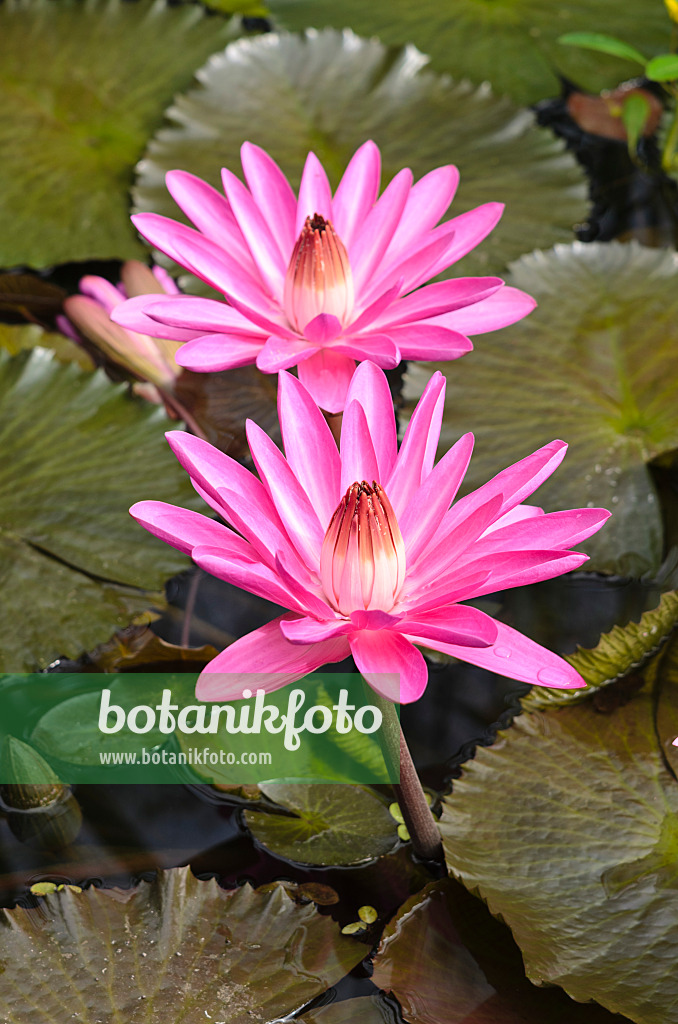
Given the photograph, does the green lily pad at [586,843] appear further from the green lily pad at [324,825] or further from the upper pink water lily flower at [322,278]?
the upper pink water lily flower at [322,278]

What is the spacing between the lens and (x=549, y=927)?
3.62 ft

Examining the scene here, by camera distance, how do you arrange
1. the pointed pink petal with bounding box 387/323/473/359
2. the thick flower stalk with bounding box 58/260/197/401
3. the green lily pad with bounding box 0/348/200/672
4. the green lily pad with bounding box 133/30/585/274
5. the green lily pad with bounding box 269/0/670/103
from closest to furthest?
the pointed pink petal with bounding box 387/323/473/359
the green lily pad with bounding box 0/348/200/672
the thick flower stalk with bounding box 58/260/197/401
the green lily pad with bounding box 133/30/585/274
the green lily pad with bounding box 269/0/670/103

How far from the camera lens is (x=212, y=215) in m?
1.32

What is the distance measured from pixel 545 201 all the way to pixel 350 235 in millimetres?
1034

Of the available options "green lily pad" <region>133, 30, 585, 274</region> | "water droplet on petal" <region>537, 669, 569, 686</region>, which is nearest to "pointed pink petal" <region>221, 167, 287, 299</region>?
"water droplet on petal" <region>537, 669, 569, 686</region>

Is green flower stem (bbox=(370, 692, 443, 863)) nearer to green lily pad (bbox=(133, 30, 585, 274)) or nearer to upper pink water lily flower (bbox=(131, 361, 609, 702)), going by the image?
upper pink water lily flower (bbox=(131, 361, 609, 702))

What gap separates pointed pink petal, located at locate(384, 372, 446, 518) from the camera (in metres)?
1.01

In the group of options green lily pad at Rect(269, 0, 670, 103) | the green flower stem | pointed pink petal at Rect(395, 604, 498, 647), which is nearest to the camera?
pointed pink petal at Rect(395, 604, 498, 647)

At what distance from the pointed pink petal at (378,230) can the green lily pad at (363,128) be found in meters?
0.85

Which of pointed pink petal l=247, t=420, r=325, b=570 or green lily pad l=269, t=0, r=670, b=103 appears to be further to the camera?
green lily pad l=269, t=0, r=670, b=103

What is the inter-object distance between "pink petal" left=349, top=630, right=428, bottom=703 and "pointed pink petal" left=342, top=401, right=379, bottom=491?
7.5 inches

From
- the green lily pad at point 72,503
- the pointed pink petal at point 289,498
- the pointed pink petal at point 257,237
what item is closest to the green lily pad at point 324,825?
the green lily pad at point 72,503

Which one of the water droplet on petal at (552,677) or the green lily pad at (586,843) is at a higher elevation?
the water droplet on petal at (552,677)

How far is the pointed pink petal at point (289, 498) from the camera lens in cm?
99
